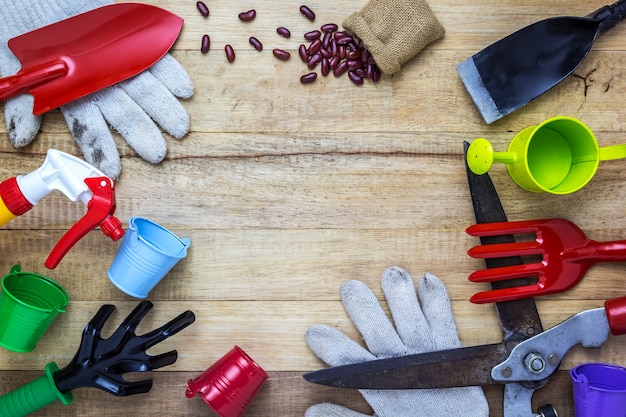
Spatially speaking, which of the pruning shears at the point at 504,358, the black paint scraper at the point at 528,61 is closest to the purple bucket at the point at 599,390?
the pruning shears at the point at 504,358

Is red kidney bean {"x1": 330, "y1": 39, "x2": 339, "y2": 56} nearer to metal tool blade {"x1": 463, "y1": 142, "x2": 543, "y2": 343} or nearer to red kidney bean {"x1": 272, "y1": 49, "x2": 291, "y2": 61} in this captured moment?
red kidney bean {"x1": 272, "y1": 49, "x2": 291, "y2": 61}

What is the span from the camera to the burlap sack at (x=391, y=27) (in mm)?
1073

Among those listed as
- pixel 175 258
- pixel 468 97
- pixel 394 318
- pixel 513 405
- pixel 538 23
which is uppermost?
pixel 538 23

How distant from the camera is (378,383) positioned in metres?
1.06

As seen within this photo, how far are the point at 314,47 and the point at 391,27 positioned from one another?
0.45 ft

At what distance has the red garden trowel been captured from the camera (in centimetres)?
106

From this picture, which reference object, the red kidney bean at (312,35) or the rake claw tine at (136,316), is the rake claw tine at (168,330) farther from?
the red kidney bean at (312,35)

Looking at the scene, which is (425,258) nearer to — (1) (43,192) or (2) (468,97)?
(2) (468,97)

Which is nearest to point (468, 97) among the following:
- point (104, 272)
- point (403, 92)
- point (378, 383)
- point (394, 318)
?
point (403, 92)

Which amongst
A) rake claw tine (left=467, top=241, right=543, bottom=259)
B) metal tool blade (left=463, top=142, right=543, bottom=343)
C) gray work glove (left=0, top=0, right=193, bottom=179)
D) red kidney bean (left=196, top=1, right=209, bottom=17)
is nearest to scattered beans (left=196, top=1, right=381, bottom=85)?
red kidney bean (left=196, top=1, right=209, bottom=17)

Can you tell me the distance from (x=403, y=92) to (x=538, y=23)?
0.26 metres

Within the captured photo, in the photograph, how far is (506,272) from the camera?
3.51ft

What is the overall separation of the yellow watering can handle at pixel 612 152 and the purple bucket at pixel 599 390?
14.1 inches

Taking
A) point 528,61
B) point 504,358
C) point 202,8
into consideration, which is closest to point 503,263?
point 504,358
